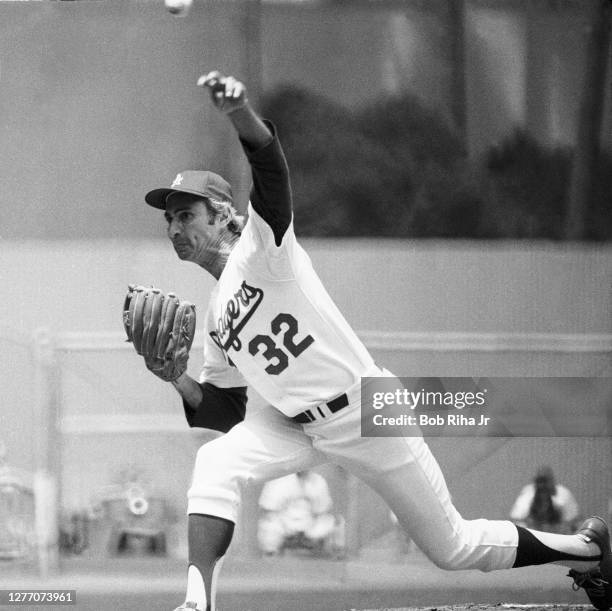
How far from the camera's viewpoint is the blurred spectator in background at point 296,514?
4074 mm

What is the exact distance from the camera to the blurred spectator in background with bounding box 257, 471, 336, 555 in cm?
407

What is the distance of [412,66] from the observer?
4074 millimetres

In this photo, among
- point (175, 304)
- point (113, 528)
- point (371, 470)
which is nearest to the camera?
point (371, 470)

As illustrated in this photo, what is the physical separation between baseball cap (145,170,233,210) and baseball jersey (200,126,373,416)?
0.27 metres

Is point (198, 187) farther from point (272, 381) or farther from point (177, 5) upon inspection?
point (272, 381)

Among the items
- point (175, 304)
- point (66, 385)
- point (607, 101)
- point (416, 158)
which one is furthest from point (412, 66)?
point (66, 385)

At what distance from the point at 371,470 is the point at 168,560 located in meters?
1.29

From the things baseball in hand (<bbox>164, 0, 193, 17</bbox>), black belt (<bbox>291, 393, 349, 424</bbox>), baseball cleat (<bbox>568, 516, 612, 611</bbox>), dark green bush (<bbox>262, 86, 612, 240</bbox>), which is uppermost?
baseball in hand (<bbox>164, 0, 193, 17</bbox>)

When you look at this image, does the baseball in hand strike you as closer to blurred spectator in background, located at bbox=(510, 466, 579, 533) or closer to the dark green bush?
the dark green bush

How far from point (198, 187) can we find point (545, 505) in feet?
5.79

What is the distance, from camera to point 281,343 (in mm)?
2988

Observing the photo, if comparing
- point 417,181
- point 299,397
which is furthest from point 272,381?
point 417,181

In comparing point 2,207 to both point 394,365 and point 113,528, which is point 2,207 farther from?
point 394,365

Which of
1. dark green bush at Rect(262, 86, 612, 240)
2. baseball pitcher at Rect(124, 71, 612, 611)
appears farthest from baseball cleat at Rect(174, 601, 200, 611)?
dark green bush at Rect(262, 86, 612, 240)
